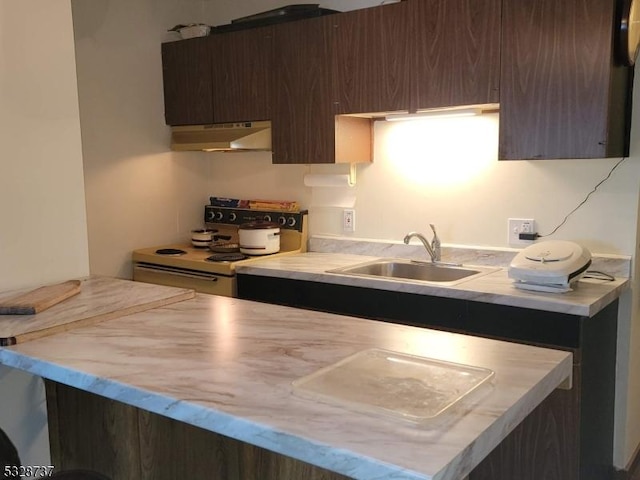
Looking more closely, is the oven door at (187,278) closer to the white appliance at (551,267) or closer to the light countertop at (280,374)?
the light countertop at (280,374)

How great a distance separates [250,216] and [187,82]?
859mm

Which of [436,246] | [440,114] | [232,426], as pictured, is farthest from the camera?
[436,246]

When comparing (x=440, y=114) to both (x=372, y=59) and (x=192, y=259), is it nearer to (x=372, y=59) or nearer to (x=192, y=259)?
(x=372, y=59)

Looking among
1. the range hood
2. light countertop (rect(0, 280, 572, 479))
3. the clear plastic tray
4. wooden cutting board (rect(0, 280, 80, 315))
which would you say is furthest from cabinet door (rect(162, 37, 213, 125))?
the clear plastic tray

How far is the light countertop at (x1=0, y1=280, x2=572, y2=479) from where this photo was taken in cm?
96

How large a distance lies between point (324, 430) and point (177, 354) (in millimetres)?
521

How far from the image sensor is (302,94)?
309 centimetres

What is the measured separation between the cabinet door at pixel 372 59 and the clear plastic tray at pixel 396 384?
5.46 feet

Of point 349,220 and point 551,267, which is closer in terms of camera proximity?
point 551,267

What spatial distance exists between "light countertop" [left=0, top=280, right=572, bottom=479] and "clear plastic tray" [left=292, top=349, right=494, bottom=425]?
0.03 metres

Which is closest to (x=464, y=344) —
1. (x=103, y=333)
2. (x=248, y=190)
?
(x=103, y=333)

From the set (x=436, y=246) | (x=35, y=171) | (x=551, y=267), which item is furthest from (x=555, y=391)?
(x=35, y=171)

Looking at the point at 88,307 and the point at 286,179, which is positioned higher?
the point at 286,179

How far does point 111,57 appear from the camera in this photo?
3418mm
